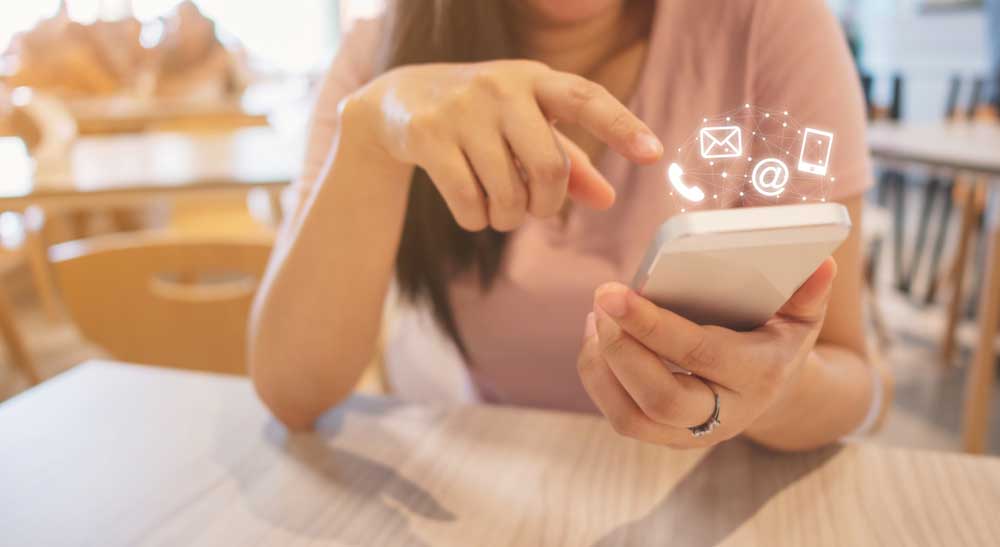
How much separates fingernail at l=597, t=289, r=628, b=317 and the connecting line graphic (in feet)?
0.18

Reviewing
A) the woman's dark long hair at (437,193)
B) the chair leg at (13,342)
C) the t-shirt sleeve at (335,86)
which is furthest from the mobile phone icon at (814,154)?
the chair leg at (13,342)

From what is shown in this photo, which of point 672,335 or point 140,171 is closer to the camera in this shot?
point 672,335

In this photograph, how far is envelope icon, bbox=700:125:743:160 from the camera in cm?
30

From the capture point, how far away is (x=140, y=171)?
150 cm

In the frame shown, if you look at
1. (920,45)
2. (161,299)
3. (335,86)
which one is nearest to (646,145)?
(335,86)

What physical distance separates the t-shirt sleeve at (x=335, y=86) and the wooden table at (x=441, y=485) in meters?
0.28

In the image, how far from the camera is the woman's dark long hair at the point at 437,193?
24.0 inches

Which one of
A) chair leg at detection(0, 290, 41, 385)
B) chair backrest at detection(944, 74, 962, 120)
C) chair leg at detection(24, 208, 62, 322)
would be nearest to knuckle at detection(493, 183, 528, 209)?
chair leg at detection(0, 290, 41, 385)

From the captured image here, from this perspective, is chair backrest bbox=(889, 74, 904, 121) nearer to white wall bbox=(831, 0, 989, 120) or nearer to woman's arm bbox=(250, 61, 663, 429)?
woman's arm bbox=(250, 61, 663, 429)

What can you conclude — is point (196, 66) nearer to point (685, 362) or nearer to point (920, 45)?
point (685, 362)

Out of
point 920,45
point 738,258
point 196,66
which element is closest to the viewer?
point 738,258

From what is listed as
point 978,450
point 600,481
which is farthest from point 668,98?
point 978,450

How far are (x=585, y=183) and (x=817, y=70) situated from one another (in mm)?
241

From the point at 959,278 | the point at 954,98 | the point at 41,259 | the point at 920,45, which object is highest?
the point at 954,98
